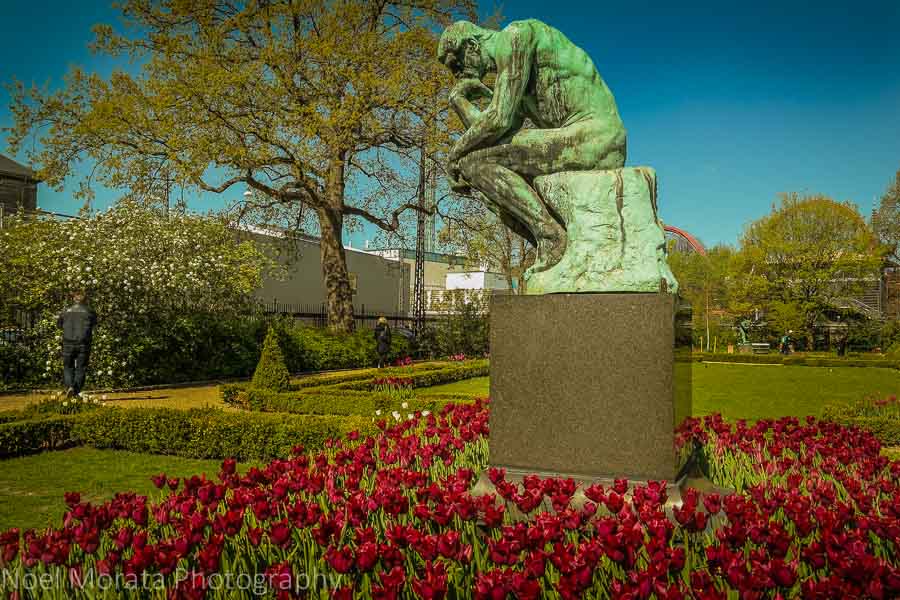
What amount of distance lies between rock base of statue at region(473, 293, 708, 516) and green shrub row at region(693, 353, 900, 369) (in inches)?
883

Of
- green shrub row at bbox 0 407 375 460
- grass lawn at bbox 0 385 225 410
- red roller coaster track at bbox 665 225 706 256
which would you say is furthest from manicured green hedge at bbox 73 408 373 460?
red roller coaster track at bbox 665 225 706 256

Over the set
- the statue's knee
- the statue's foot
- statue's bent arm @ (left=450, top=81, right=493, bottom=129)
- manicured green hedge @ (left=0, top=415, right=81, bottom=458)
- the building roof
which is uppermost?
the building roof

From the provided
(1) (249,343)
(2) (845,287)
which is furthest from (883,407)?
(2) (845,287)

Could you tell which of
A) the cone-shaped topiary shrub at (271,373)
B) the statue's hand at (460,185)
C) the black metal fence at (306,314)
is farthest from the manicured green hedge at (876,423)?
the black metal fence at (306,314)

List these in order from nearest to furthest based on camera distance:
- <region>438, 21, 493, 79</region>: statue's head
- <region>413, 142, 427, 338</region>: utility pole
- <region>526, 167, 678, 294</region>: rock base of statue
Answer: <region>526, 167, 678, 294</region>: rock base of statue, <region>438, 21, 493, 79</region>: statue's head, <region>413, 142, 427, 338</region>: utility pole

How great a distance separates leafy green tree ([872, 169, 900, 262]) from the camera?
35.0 metres

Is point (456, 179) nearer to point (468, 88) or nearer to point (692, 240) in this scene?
point (468, 88)

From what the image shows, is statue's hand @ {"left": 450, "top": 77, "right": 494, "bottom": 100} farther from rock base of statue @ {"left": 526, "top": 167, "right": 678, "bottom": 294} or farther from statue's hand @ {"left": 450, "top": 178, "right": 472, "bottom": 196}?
rock base of statue @ {"left": 526, "top": 167, "right": 678, "bottom": 294}

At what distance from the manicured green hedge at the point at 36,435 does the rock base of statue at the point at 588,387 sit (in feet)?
20.5

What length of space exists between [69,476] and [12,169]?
25.5 meters

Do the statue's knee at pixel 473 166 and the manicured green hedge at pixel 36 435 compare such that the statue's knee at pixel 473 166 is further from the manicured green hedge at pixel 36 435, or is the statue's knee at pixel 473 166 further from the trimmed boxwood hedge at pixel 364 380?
the trimmed boxwood hedge at pixel 364 380

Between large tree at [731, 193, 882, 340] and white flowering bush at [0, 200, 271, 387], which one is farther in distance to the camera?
large tree at [731, 193, 882, 340]

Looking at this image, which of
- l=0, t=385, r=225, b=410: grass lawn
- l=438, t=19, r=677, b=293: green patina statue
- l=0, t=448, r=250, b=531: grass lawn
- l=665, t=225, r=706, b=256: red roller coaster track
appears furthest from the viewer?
l=665, t=225, r=706, b=256: red roller coaster track

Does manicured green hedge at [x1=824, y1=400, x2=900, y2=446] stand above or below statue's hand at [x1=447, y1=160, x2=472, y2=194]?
below
